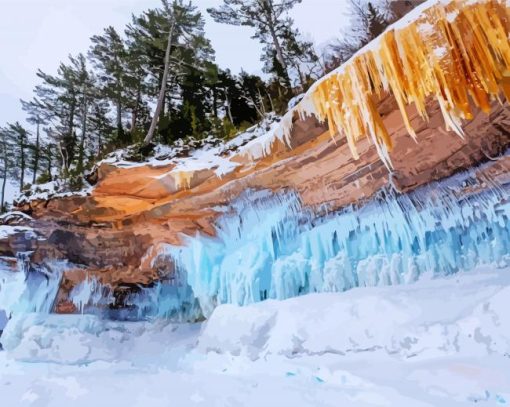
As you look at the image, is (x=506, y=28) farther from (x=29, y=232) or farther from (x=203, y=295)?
(x=29, y=232)

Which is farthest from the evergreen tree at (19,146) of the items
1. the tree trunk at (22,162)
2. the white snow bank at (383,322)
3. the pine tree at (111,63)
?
the white snow bank at (383,322)

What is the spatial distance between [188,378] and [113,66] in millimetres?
8576

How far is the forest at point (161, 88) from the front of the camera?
24.1ft

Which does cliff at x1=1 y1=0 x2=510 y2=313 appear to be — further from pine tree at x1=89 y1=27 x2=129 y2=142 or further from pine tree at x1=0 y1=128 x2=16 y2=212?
pine tree at x1=0 y1=128 x2=16 y2=212

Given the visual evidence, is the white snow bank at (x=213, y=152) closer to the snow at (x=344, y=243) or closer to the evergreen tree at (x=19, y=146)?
the snow at (x=344, y=243)

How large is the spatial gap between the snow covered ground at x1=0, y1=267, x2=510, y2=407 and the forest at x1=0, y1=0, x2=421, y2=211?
2.79 m

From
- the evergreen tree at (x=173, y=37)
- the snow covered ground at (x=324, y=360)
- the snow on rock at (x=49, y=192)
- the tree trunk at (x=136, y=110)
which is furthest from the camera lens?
the tree trunk at (x=136, y=110)

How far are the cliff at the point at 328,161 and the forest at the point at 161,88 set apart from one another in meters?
0.88

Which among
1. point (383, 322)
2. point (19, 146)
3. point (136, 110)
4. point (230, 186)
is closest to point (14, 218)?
point (230, 186)

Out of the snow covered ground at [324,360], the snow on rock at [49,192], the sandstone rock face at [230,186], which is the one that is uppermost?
the snow on rock at [49,192]

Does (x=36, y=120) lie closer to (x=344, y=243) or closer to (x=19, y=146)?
(x=19, y=146)

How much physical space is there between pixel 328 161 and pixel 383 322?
195cm

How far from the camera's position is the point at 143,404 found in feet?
11.5

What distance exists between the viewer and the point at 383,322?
418 centimetres
